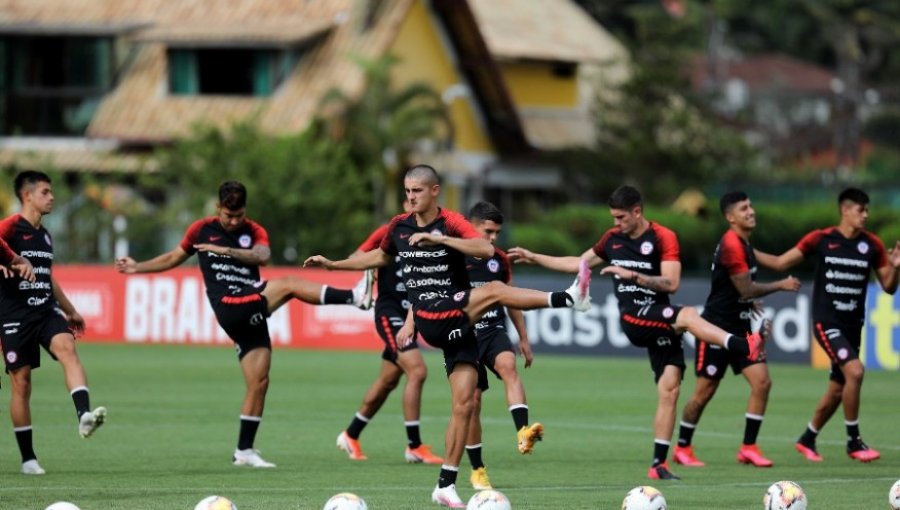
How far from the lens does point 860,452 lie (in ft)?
57.1

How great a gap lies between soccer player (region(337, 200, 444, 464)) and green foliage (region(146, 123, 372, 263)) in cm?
2451

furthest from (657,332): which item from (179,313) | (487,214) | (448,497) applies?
(179,313)

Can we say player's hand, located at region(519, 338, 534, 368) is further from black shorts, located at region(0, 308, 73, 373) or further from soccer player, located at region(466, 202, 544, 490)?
black shorts, located at region(0, 308, 73, 373)

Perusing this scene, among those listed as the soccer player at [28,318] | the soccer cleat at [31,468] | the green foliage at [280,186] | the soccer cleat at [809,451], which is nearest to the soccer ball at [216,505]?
the soccer player at [28,318]

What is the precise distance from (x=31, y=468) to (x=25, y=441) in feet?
0.75

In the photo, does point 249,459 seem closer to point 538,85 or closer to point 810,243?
point 810,243

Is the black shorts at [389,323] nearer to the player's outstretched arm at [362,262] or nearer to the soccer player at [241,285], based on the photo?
the soccer player at [241,285]

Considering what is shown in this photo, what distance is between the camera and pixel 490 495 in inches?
476

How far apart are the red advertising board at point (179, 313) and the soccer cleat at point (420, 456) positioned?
16.3 meters

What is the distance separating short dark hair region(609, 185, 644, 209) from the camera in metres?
15.8

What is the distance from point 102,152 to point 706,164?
17.0m

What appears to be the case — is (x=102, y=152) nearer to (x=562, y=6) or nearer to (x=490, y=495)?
(x=562, y=6)

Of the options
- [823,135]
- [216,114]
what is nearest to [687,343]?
[216,114]

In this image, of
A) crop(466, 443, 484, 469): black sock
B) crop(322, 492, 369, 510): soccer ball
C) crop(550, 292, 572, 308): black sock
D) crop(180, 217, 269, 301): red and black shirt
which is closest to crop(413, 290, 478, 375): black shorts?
crop(550, 292, 572, 308): black sock
